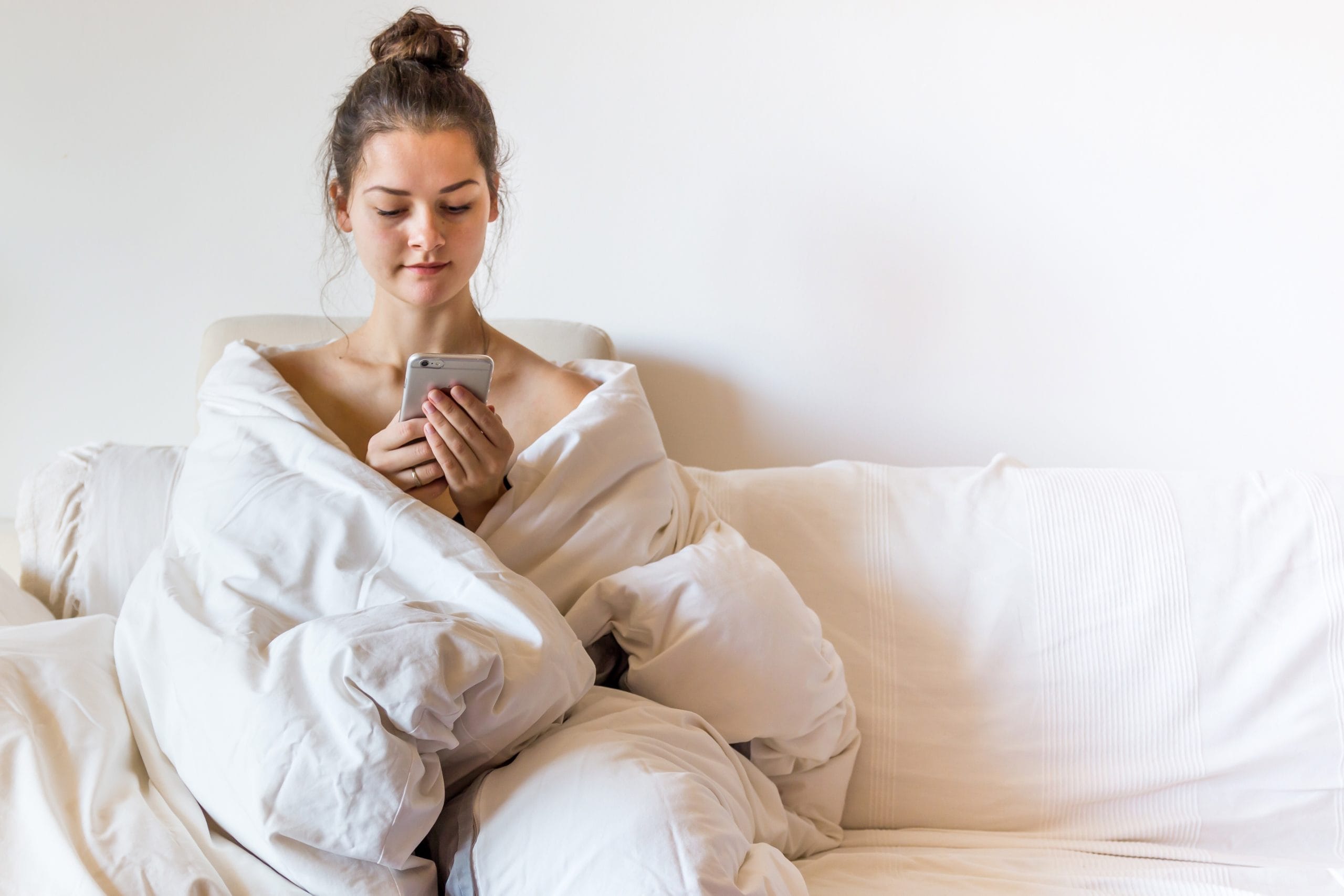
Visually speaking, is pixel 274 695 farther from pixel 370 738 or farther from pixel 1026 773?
pixel 1026 773

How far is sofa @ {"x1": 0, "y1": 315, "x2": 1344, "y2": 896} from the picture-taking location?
1290 mm

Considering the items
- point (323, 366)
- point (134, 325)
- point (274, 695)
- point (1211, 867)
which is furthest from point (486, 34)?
point (1211, 867)

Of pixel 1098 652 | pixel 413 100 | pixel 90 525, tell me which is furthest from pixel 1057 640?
pixel 90 525

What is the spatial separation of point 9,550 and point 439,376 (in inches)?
36.5

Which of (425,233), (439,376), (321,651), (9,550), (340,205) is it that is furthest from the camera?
(9,550)

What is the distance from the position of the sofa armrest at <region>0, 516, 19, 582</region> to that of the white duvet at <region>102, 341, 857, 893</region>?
1.41 feet

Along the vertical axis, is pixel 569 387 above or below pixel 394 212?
below

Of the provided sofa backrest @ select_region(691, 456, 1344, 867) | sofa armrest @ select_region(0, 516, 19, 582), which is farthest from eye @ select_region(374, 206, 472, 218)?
sofa armrest @ select_region(0, 516, 19, 582)

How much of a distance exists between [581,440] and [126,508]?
0.62m

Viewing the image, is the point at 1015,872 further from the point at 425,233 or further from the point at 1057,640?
the point at 425,233

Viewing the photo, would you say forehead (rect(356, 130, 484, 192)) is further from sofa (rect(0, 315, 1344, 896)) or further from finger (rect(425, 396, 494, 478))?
sofa (rect(0, 315, 1344, 896))

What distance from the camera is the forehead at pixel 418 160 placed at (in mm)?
1236

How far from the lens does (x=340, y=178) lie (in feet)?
4.36

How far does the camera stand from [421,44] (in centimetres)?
132
